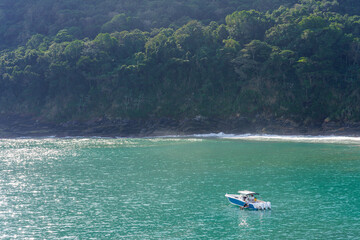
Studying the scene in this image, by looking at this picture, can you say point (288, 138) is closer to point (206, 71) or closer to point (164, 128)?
point (164, 128)

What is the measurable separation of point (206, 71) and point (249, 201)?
72.2m

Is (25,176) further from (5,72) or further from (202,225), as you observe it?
(5,72)

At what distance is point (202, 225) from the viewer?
1123 inches

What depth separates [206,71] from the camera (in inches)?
4031

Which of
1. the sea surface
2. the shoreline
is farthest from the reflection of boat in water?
the shoreline

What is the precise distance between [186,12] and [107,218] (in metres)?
123

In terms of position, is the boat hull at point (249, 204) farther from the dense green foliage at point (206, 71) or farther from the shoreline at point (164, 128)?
the dense green foliage at point (206, 71)

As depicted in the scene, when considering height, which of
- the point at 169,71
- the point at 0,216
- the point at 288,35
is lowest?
the point at 0,216

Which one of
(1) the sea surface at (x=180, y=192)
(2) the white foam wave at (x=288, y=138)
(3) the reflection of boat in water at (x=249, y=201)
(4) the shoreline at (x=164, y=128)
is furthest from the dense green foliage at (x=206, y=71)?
(3) the reflection of boat in water at (x=249, y=201)

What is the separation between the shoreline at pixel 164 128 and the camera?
3378 inches

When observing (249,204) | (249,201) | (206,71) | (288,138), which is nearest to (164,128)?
(206,71)

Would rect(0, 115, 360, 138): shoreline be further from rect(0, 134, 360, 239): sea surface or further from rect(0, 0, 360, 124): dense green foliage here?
rect(0, 134, 360, 239): sea surface

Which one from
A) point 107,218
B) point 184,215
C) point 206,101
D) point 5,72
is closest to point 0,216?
point 107,218

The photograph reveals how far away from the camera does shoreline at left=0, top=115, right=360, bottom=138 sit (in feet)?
282
